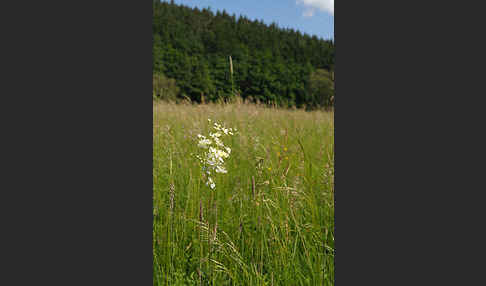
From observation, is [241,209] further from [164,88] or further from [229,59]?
[164,88]

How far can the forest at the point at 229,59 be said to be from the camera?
2.35 metres

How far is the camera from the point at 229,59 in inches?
95.2

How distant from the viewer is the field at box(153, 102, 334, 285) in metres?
1.46

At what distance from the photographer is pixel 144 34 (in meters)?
1.45

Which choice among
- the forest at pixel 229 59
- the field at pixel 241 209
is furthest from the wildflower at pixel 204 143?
the forest at pixel 229 59

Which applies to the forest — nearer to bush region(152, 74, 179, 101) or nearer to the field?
bush region(152, 74, 179, 101)

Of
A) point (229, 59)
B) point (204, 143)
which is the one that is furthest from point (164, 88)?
point (204, 143)

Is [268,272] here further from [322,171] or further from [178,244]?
[322,171]

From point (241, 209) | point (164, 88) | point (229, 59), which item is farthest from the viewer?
point (164, 88)

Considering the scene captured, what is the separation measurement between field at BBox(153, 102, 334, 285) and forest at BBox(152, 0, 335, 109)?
0.93 feet

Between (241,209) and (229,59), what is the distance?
1295mm

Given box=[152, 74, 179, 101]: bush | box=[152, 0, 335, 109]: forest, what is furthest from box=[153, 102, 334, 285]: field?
box=[152, 0, 335, 109]: forest

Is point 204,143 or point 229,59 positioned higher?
point 229,59

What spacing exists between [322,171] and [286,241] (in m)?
0.64
